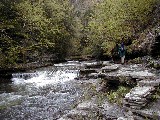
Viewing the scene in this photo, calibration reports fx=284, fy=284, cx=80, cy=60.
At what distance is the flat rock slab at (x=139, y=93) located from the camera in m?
9.79

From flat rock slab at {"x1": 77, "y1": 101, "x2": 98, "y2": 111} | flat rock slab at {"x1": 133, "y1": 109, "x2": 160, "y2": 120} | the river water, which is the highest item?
flat rock slab at {"x1": 133, "y1": 109, "x2": 160, "y2": 120}

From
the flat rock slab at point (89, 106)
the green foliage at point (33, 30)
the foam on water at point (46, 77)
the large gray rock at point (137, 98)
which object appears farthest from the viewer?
the green foliage at point (33, 30)

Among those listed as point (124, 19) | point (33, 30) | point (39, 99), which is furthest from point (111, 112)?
point (33, 30)

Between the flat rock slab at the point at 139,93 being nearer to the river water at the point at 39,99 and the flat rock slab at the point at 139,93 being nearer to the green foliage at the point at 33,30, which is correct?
the river water at the point at 39,99

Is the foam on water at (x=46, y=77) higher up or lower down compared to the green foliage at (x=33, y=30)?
lower down

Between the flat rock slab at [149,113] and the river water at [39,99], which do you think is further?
the river water at [39,99]

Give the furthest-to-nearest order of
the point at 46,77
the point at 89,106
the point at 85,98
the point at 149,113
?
the point at 46,77 → the point at 85,98 → the point at 89,106 → the point at 149,113

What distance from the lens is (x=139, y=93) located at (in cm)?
1009

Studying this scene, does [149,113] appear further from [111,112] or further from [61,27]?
[61,27]

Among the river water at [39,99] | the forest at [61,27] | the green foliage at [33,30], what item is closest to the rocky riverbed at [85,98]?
the river water at [39,99]

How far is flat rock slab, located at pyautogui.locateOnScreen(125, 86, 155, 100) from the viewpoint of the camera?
9788 millimetres

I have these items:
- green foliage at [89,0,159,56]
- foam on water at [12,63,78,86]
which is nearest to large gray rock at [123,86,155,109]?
foam on water at [12,63,78,86]

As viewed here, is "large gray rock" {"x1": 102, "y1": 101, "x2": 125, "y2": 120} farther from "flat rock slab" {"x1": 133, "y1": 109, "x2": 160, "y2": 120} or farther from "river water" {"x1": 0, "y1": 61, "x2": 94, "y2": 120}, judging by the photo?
"river water" {"x1": 0, "y1": 61, "x2": 94, "y2": 120}

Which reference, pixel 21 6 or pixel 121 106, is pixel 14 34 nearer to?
pixel 21 6
